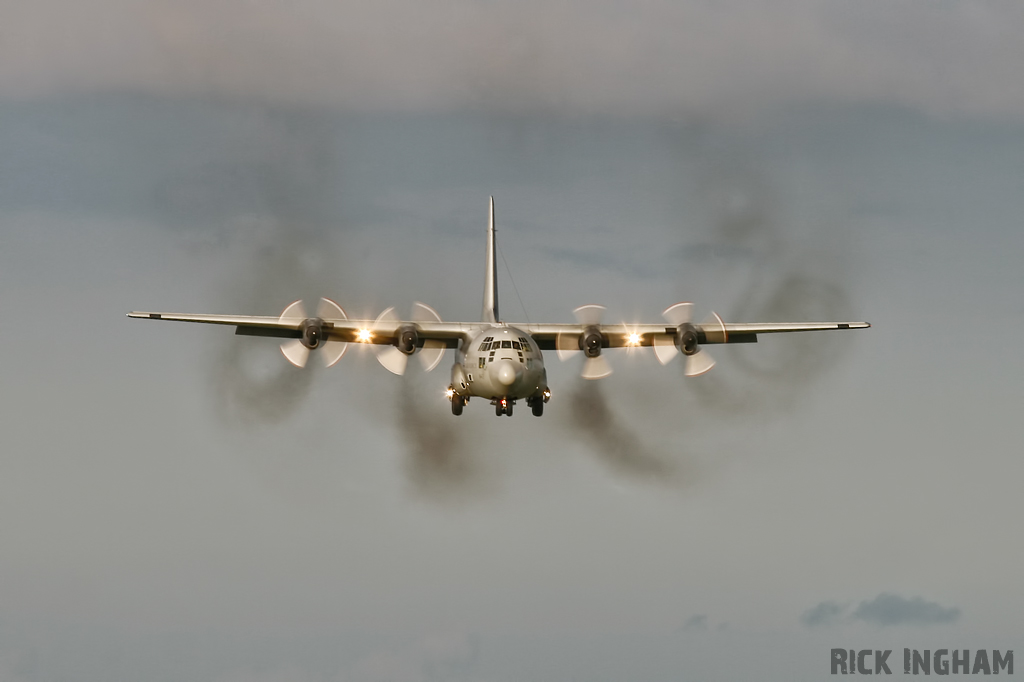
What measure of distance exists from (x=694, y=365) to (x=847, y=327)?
773 cm

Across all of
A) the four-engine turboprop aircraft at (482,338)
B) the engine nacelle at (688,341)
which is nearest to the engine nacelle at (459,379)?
the four-engine turboprop aircraft at (482,338)

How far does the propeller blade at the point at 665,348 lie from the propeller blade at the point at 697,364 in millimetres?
1793

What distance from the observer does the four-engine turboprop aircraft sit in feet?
176

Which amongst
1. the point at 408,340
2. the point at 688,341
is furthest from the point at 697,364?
the point at 408,340

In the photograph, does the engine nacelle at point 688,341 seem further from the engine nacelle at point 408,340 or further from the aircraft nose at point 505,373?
the engine nacelle at point 408,340

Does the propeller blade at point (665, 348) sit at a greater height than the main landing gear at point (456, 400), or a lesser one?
greater

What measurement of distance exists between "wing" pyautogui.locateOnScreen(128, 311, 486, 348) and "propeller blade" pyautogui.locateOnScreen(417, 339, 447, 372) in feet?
3.51

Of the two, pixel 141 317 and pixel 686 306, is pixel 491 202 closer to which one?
pixel 686 306

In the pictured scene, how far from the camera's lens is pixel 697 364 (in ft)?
192

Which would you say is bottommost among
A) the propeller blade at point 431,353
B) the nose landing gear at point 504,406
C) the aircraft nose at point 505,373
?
the nose landing gear at point 504,406

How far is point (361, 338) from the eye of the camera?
59938 millimetres

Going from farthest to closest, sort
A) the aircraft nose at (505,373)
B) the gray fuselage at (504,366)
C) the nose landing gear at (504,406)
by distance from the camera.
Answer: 1. the nose landing gear at (504,406)
2. the gray fuselage at (504,366)
3. the aircraft nose at (505,373)

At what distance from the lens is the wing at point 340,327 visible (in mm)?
57156

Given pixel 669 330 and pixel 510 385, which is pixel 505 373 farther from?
pixel 669 330
